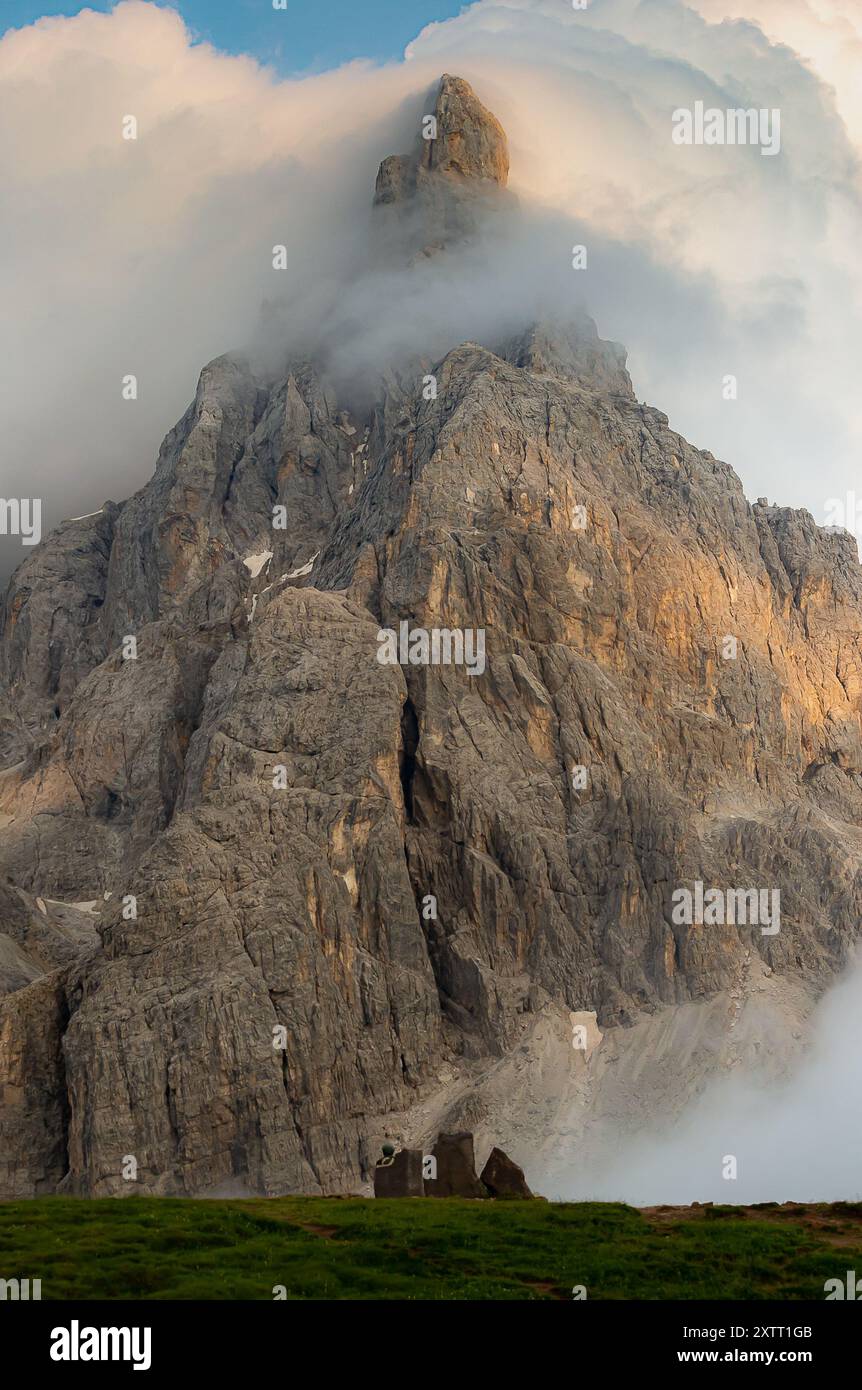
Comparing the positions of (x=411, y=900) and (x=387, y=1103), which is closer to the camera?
(x=387, y=1103)

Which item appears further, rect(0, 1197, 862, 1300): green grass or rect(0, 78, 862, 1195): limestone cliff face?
rect(0, 78, 862, 1195): limestone cliff face

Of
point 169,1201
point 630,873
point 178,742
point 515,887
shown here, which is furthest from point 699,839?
point 169,1201

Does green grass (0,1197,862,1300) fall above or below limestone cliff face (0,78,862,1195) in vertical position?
→ below

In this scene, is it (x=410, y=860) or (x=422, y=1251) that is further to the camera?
(x=410, y=860)

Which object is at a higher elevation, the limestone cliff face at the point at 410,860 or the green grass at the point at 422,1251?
the limestone cliff face at the point at 410,860

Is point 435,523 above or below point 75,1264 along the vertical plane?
above

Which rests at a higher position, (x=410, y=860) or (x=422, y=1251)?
(x=410, y=860)

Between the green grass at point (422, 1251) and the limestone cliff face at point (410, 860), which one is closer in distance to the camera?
the green grass at point (422, 1251)
